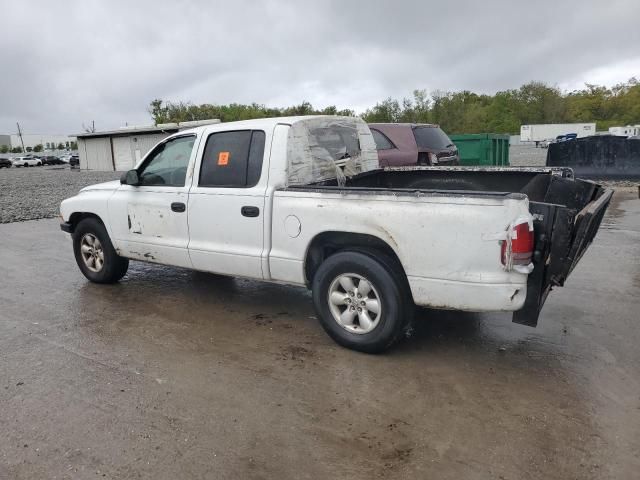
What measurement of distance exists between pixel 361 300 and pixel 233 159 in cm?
190

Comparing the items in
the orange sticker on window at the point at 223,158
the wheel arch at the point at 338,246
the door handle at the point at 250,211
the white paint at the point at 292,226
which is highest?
the orange sticker on window at the point at 223,158

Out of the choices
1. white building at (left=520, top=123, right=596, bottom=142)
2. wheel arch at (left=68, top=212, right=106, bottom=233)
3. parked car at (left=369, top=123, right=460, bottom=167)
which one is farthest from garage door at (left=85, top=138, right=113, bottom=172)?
white building at (left=520, top=123, right=596, bottom=142)

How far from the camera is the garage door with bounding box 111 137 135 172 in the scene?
40.0 meters

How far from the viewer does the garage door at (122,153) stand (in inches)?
1574

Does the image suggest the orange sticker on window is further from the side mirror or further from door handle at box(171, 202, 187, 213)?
the side mirror

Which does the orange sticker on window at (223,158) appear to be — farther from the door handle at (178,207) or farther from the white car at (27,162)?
the white car at (27,162)

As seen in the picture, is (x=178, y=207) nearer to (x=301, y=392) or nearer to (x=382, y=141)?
(x=301, y=392)

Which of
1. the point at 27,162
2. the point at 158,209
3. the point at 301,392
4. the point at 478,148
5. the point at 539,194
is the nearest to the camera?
the point at 301,392

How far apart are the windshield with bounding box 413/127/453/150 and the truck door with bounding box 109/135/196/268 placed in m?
6.48

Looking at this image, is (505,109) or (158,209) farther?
(505,109)

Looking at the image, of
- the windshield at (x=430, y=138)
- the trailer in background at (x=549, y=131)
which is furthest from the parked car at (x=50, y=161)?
the windshield at (x=430, y=138)

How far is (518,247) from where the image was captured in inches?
138

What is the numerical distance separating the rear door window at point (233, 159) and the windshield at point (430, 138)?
648cm

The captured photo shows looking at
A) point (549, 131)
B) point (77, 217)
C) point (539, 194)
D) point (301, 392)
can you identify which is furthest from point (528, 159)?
point (549, 131)
